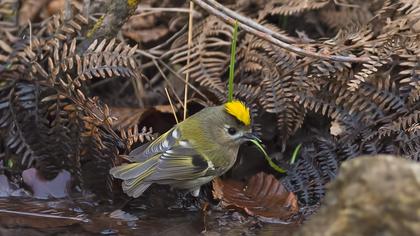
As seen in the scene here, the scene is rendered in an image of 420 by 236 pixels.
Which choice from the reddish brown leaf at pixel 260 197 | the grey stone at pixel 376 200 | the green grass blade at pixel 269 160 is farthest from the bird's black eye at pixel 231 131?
the grey stone at pixel 376 200

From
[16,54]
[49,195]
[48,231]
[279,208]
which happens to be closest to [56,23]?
[16,54]

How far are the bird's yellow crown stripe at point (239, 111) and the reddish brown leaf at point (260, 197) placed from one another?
0.32 m

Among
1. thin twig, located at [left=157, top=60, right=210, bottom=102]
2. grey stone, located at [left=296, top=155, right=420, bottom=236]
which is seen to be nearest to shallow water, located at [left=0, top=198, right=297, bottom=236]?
thin twig, located at [left=157, top=60, right=210, bottom=102]

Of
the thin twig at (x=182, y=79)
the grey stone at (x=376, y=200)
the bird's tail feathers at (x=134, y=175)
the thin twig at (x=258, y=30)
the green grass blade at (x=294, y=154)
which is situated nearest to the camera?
the grey stone at (x=376, y=200)

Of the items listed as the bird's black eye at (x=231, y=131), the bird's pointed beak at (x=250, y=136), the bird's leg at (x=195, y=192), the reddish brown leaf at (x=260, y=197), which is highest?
the bird's black eye at (x=231, y=131)

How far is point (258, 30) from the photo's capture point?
3.93 m

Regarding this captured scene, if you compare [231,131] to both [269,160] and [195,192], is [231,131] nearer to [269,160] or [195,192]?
[269,160]

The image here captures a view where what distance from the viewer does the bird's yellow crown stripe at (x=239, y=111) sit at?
142 inches

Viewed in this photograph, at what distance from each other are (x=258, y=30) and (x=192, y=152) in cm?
75

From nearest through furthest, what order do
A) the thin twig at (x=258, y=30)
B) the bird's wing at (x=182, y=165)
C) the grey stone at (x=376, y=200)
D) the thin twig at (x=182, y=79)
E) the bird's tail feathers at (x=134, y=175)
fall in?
1. the grey stone at (x=376, y=200)
2. the bird's tail feathers at (x=134, y=175)
3. the bird's wing at (x=182, y=165)
4. the thin twig at (x=258, y=30)
5. the thin twig at (x=182, y=79)

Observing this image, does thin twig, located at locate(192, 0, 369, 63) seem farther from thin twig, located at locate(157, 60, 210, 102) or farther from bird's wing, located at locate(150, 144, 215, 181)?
bird's wing, located at locate(150, 144, 215, 181)

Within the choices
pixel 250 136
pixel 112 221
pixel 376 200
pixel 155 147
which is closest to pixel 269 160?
pixel 250 136

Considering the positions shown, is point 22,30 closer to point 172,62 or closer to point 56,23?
point 56,23

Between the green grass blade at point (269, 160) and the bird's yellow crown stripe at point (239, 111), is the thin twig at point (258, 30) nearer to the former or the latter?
the bird's yellow crown stripe at point (239, 111)
